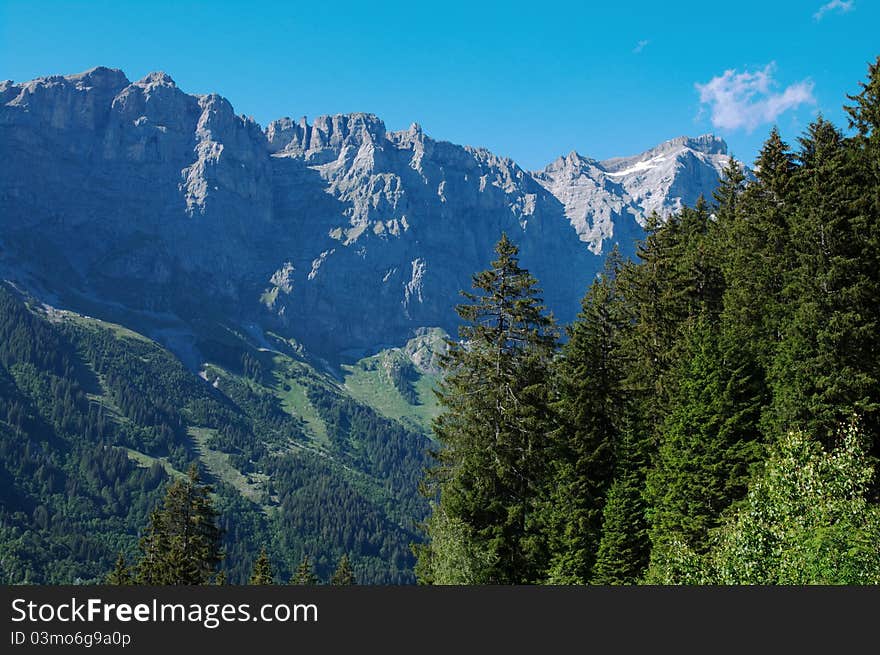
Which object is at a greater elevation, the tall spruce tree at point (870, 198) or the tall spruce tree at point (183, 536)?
the tall spruce tree at point (870, 198)

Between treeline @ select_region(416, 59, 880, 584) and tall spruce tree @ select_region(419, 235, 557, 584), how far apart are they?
11 cm

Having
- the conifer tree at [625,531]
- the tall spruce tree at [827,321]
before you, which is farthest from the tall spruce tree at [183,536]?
the tall spruce tree at [827,321]

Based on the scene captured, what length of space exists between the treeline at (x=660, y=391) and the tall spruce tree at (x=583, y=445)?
116 millimetres

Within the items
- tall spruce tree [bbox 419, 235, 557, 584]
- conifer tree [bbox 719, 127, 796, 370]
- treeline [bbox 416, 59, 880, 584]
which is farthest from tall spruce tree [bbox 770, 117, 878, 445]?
tall spruce tree [bbox 419, 235, 557, 584]

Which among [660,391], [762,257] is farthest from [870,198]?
[660,391]

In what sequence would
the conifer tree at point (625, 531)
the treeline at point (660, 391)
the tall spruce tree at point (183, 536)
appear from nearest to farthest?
the treeline at point (660, 391) < the conifer tree at point (625, 531) < the tall spruce tree at point (183, 536)

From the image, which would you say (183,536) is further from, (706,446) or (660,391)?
(706,446)

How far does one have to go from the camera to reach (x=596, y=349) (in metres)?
45.8

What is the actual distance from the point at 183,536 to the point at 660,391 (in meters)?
38.1

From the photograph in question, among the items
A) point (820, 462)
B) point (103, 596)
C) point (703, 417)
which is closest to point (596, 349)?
point (703, 417)

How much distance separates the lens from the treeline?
36.0 m

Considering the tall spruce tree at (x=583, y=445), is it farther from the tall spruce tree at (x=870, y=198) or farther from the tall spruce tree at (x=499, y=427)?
the tall spruce tree at (x=870, y=198)

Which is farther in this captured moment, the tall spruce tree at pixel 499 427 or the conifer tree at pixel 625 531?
the conifer tree at pixel 625 531

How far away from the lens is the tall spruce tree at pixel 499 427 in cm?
4100
